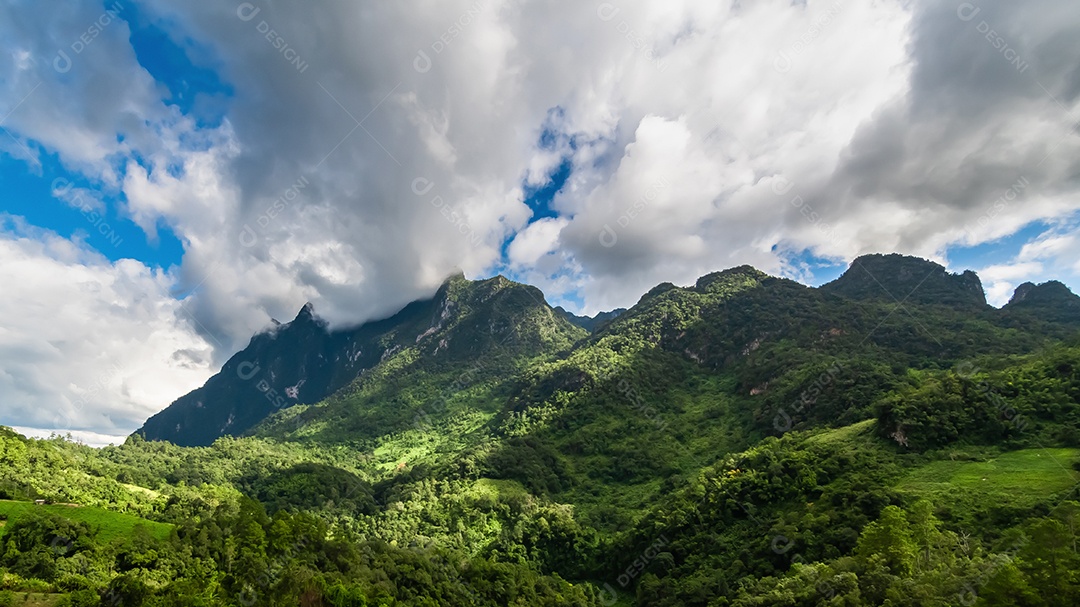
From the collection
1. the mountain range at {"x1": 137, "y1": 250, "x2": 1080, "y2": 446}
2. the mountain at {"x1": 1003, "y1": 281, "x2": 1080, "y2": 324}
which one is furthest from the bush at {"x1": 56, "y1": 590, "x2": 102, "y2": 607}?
the mountain at {"x1": 1003, "y1": 281, "x2": 1080, "y2": 324}

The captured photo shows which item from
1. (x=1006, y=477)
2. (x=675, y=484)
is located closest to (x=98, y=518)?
(x=675, y=484)

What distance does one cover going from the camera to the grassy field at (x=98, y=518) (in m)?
37.2

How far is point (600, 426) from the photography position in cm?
11100

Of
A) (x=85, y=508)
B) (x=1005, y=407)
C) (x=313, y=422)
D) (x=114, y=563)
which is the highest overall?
(x=313, y=422)

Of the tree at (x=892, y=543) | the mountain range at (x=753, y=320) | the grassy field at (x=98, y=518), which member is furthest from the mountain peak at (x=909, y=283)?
the grassy field at (x=98, y=518)

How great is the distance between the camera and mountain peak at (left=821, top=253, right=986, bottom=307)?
14338 cm

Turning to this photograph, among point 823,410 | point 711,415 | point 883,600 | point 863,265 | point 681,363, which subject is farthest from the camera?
point 863,265

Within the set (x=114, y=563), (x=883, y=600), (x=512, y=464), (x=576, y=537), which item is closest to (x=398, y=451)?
(x=512, y=464)

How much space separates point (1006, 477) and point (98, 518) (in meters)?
79.4

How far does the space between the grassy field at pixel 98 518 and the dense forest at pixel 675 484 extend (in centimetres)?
28

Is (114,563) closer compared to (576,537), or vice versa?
(114,563)

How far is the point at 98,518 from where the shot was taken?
41.6 metres

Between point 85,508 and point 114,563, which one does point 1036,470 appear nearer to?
point 114,563

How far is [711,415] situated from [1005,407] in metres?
59.5
